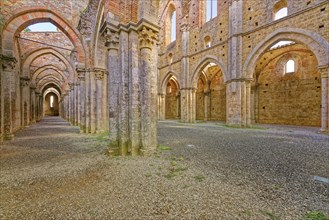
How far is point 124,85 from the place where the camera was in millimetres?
4328

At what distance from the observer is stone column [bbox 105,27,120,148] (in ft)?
14.5

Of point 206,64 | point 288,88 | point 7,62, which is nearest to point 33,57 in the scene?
point 7,62

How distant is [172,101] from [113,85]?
71.0ft

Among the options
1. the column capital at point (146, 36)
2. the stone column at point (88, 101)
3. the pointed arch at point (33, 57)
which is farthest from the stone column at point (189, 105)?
the column capital at point (146, 36)

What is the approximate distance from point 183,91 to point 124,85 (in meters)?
13.5

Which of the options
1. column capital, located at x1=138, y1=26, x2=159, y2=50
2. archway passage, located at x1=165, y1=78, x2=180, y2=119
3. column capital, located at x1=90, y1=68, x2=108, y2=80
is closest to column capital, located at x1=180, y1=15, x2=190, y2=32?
archway passage, located at x1=165, y1=78, x2=180, y2=119

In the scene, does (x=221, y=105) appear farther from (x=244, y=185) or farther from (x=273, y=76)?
(x=244, y=185)

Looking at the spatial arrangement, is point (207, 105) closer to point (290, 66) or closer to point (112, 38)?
point (290, 66)

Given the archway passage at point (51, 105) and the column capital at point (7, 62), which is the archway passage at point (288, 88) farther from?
the archway passage at point (51, 105)

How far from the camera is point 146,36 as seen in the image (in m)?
4.33

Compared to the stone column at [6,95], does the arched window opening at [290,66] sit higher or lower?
higher

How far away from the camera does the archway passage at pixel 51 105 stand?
40.5m

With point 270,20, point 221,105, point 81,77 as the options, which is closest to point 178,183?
point 81,77

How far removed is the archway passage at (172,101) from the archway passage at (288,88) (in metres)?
11.9
